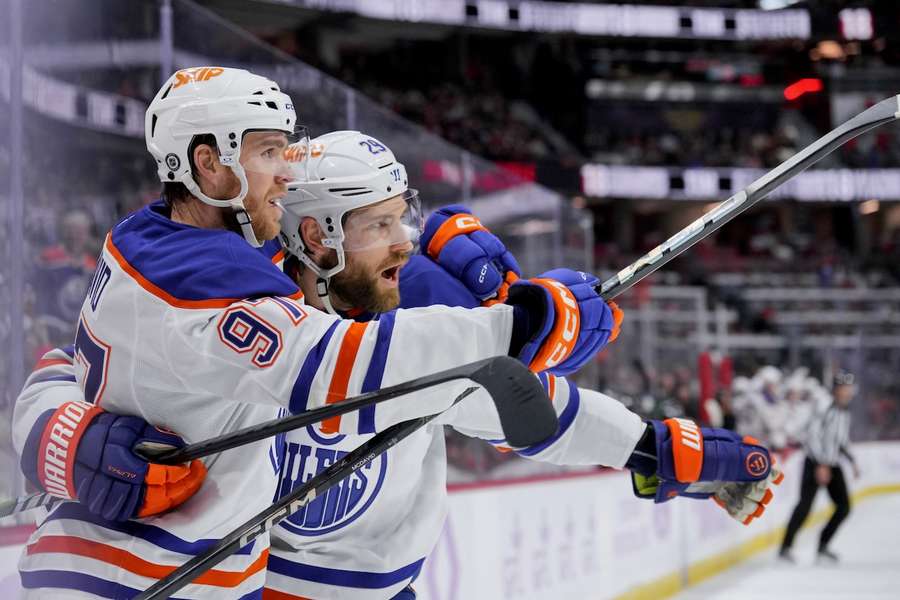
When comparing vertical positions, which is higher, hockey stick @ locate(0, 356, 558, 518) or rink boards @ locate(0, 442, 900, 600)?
hockey stick @ locate(0, 356, 558, 518)

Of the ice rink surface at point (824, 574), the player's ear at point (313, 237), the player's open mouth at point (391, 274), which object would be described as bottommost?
the ice rink surface at point (824, 574)

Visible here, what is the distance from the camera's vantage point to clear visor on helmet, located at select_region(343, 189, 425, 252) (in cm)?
175

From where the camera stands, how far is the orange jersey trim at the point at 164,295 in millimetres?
1229

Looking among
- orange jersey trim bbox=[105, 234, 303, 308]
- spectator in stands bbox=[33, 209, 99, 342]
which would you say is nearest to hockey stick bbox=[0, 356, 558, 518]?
orange jersey trim bbox=[105, 234, 303, 308]

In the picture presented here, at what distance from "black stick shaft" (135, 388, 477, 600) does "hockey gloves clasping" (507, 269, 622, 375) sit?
0.15 meters

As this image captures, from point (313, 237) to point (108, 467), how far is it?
0.59m

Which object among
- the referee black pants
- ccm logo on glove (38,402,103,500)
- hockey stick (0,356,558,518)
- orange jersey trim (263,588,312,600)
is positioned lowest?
the referee black pants

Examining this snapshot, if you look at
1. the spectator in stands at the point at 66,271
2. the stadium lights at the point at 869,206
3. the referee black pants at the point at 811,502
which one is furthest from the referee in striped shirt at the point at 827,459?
the stadium lights at the point at 869,206

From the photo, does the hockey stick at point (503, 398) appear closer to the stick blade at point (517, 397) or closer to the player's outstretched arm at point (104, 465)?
the stick blade at point (517, 397)

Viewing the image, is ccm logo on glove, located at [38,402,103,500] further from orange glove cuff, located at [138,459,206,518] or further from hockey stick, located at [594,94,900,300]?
hockey stick, located at [594,94,900,300]

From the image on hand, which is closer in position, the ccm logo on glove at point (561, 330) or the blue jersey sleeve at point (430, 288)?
the ccm logo on glove at point (561, 330)

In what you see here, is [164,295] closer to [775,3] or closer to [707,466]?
[707,466]

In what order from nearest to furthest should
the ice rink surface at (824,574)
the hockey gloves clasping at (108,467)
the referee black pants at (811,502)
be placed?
the hockey gloves clasping at (108,467) < the ice rink surface at (824,574) < the referee black pants at (811,502)

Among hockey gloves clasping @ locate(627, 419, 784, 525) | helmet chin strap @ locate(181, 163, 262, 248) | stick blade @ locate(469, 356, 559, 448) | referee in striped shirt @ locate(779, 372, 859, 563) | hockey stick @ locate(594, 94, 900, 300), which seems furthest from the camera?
referee in striped shirt @ locate(779, 372, 859, 563)
